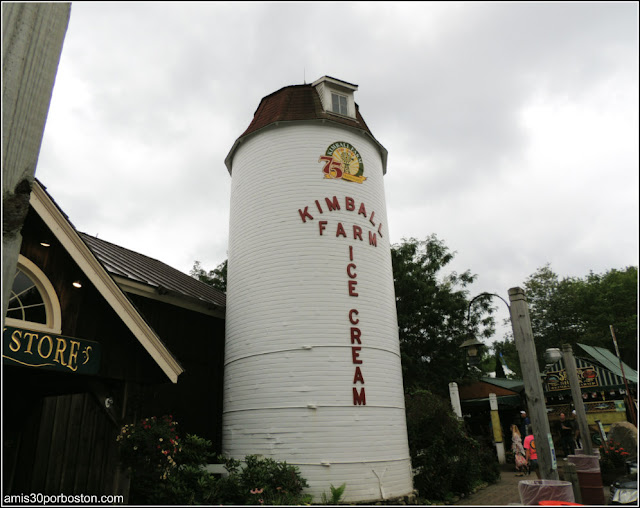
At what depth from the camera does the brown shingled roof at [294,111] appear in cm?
1618

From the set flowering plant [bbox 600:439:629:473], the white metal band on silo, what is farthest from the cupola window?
flowering plant [bbox 600:439:629:473]

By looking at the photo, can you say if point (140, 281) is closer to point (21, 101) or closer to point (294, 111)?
point (294, 111)

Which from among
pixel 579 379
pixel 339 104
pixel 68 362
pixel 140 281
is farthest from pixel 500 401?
pixel 68 362

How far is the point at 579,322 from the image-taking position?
48.1 m

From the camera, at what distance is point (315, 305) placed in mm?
13703

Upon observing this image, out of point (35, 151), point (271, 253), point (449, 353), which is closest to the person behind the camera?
point (35, 151)

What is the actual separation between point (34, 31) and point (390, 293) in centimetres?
1455

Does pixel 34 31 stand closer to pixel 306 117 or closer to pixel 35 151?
pixel 35 151

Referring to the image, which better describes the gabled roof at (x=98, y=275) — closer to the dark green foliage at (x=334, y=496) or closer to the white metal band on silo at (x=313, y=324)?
the white metal band on silo at (x=313, y=324)

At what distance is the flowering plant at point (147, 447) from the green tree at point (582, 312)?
44431 mm

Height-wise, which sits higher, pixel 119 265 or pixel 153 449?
pixel 119 265

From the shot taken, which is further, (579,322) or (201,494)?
(579,322)

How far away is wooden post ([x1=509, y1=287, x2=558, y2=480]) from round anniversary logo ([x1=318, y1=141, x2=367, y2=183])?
297 inches

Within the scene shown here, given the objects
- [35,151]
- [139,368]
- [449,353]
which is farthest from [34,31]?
[449,353]
